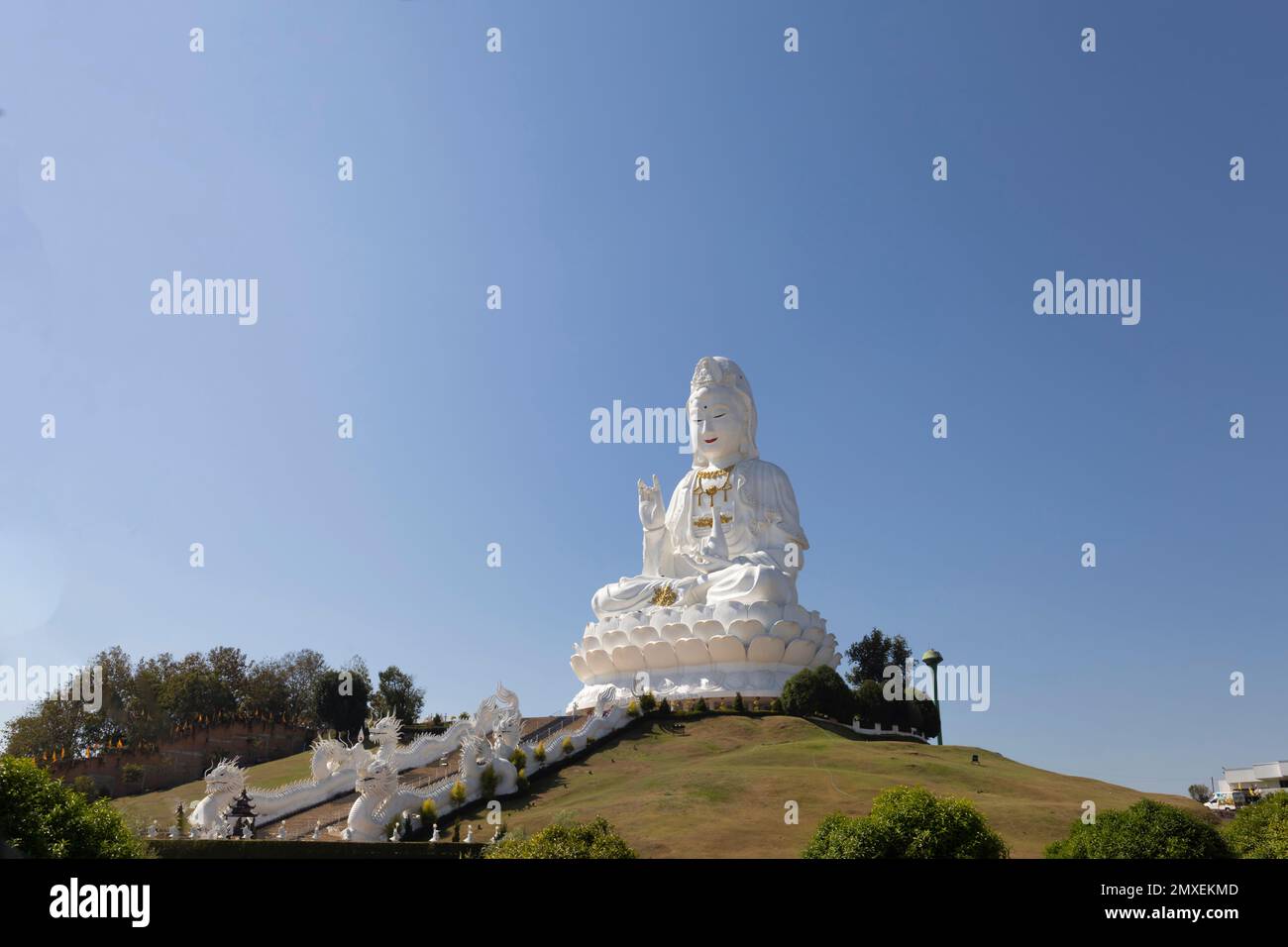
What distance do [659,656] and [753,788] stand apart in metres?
11.8

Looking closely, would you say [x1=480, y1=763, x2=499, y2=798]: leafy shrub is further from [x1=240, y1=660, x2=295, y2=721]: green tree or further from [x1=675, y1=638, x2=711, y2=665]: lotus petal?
[x1=240, y1=660, x2=295, y2=721]: green tree

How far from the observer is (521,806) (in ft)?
60.0

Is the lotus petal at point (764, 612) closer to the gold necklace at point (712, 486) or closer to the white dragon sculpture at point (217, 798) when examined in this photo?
the gold necklace at point (712, 486)

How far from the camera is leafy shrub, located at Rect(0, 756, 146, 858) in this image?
8.23m

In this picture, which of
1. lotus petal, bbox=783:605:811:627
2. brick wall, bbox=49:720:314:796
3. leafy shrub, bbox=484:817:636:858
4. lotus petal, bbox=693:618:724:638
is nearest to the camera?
leafy shrub, bbox=484:817:636:858

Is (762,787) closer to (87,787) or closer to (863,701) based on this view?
(863,701)

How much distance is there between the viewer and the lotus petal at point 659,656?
2830 centimetres

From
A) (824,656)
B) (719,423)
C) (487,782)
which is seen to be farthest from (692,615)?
(487,782)

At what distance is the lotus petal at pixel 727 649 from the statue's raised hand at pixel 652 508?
6.10 meters

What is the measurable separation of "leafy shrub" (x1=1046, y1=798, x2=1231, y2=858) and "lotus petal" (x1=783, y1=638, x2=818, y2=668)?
17910 millimetres

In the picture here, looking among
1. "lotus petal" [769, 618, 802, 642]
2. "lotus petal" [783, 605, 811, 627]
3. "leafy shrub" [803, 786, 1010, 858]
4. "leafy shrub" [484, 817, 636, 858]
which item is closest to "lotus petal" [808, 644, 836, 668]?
"lotus petal" [783, 605, 811, 627]
